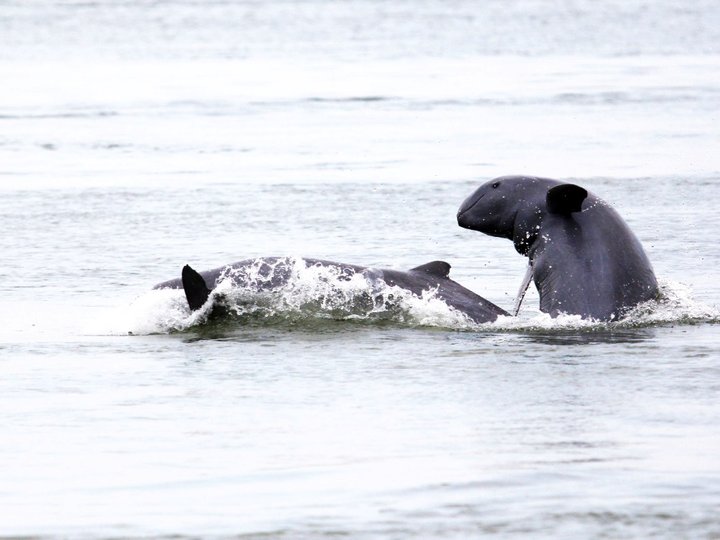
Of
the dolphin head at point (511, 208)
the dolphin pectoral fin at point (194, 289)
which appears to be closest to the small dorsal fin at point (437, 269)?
the dolphin head at point (511, 208)

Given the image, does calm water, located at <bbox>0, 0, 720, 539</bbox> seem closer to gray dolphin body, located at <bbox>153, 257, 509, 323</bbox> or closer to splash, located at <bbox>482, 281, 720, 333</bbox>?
splash, located at <bbox>482, 281, 720, 333</bbox>

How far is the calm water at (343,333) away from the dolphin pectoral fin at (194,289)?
0.22 metres

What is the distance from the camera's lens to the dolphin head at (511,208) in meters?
14.7

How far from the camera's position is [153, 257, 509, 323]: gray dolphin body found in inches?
561

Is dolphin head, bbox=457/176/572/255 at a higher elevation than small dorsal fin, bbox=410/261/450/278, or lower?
higher

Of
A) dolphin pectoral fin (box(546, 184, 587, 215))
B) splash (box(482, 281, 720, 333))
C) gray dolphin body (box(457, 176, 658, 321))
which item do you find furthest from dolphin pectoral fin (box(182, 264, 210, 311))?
dolphin pectoral fin (box(546, 184, 587, 215))

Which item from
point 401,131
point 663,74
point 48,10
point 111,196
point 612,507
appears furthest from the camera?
point 48,10

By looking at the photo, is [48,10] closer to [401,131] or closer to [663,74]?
[663,74]

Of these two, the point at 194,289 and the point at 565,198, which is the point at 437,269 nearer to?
the point at 565,198

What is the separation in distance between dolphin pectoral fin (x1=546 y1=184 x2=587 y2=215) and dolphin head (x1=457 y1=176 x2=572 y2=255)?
212 millimetres

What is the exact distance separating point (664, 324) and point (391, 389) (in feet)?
9.90

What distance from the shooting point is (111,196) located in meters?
23.5

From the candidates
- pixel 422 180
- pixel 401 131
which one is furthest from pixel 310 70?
pixel 422 180

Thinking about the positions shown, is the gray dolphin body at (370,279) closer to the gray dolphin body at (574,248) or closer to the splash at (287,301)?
the splash at (287,301)
